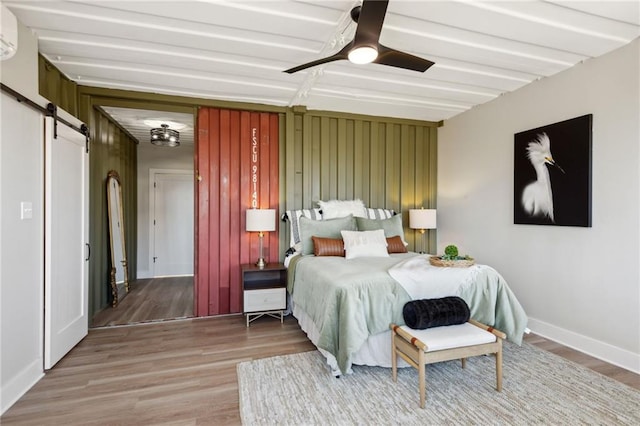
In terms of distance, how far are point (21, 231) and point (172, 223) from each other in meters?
3.97

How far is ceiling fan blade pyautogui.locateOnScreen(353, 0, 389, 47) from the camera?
169 cm

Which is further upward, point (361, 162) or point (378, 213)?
point (361, 162)

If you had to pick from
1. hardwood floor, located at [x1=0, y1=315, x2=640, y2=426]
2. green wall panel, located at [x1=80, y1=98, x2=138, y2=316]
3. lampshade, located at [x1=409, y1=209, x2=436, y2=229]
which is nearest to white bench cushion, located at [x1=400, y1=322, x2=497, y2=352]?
hardwood floor, located at [x1=0, y1=315, x2=640, y2=426]

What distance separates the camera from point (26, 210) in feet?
7.51

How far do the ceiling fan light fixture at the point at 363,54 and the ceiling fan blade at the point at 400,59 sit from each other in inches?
2.6

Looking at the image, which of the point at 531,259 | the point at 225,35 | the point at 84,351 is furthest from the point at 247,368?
the point at 531,259

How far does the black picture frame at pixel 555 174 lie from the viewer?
114 inches

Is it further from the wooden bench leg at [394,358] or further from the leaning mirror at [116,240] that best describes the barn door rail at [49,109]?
the wooden bench leg at [394,358]

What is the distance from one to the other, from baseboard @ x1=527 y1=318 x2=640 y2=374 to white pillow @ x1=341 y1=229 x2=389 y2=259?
1.78 m

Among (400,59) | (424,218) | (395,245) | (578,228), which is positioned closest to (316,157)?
(395,245)

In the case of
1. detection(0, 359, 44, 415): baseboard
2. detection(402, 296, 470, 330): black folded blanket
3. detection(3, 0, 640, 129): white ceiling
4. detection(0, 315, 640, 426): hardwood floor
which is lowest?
detection(0, 315, 640, 426): hardwood floor

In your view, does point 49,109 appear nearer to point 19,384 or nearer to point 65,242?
point 65,242

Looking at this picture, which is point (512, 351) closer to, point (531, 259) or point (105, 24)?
point (531, 259)

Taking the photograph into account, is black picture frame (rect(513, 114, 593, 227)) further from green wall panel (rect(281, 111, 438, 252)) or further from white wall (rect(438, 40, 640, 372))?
green wall panel (rect(281, 111, 438, 252))
